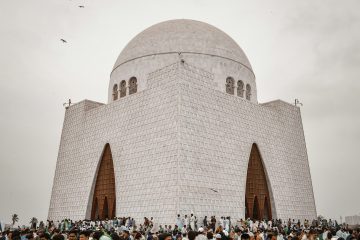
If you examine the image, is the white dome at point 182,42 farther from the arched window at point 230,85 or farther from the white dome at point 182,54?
the arched window at point 230,85

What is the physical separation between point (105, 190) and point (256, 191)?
8852mm

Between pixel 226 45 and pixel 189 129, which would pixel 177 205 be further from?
pixel 226 45

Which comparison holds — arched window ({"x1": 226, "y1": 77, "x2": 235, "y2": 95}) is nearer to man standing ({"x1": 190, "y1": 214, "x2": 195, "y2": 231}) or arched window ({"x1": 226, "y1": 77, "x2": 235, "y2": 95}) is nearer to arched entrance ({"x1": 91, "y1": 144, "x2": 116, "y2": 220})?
arched entrance ({"x1": 91, "y1": 144, "x2": 116, "y2": 220})

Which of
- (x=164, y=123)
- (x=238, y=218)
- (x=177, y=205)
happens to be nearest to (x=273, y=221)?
(x=238, y=218)

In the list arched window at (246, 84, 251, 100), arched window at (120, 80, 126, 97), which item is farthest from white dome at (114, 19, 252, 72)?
arched window at (246, 84, 251, 100)

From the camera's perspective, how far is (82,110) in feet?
86.0

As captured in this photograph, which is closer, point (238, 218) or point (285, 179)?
point (238, 218)

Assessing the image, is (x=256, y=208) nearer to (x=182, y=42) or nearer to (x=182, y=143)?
(x=182, y=143)

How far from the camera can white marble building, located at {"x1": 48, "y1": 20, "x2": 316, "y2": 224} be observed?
18750 millimetres

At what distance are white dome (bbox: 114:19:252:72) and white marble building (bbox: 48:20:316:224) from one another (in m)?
0.09

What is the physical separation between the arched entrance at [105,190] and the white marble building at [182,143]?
6cm

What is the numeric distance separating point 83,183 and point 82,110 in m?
5.26

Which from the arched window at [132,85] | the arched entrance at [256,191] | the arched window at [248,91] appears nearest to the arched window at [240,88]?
the arched window at [248,91]

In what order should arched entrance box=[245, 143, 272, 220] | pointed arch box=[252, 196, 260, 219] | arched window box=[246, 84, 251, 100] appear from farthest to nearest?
arched window box=[246, 84, 251, 100], pointed arch box=[252, 196, 260, 219], arched entrance box=[245, 143, 272, 220]
